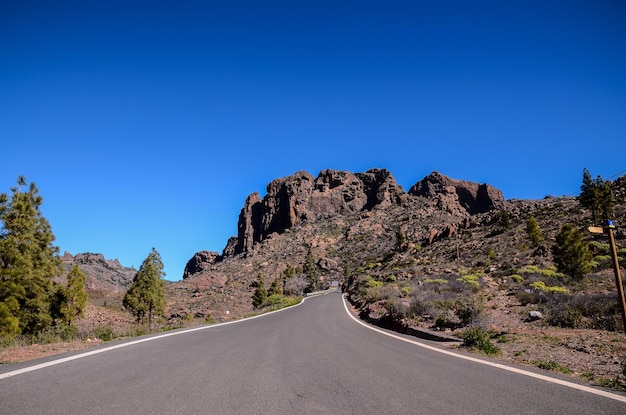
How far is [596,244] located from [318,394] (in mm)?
38799

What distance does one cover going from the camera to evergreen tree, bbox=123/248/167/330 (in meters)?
41.1

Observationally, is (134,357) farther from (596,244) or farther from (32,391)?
(596,244)

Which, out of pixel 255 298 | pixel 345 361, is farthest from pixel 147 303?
pixel 345 361

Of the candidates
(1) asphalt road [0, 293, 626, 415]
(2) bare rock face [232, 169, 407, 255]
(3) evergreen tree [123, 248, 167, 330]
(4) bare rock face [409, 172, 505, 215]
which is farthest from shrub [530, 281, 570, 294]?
(4) bare rock face [409, 172, 505, 215]

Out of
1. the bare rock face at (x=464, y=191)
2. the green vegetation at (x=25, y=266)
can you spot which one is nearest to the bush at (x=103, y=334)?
the green vegetation at (x=25, y=266)

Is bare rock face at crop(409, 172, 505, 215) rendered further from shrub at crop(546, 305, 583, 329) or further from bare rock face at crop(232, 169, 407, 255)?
shrub at crop(546, 305, 583, 329)

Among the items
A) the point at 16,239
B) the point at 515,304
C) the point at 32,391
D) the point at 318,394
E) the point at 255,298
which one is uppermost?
the point at 16,239

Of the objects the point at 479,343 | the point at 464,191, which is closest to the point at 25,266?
the point at 479,343

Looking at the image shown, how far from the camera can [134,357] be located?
630 centimetres

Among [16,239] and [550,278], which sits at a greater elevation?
[16,239]

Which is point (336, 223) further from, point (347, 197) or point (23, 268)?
point (23, 268)

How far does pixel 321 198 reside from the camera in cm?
18038

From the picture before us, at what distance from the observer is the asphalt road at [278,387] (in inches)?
141

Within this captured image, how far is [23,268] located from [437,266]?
40276 millimetres
